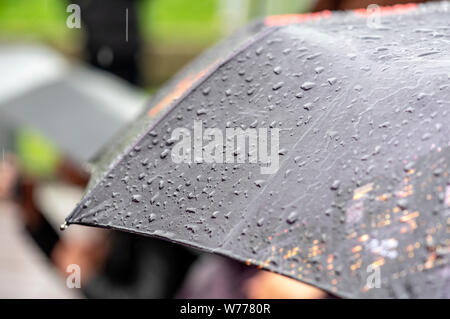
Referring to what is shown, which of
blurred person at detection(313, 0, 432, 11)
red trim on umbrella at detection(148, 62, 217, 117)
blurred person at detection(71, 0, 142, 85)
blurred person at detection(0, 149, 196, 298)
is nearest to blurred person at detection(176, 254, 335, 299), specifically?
red trim on umbrella at detection(148, 62, 217, 117)

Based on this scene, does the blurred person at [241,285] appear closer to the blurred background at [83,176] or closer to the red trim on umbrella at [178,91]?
the blurred background at [83,176]

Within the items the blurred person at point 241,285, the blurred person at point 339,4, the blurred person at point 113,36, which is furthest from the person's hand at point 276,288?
the blurred person at point 113,36

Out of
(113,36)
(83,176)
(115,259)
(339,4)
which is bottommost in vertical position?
(115,259)

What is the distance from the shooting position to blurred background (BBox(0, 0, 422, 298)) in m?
2.53

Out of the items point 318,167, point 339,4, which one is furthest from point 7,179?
point 318,167

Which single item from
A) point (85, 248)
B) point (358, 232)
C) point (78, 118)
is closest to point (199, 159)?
point (358, 232)

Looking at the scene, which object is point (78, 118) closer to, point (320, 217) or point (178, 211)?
point (178, 211)

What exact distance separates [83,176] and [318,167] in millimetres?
2521

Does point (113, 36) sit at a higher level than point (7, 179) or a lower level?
higher

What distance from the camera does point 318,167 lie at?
1196 millimetres

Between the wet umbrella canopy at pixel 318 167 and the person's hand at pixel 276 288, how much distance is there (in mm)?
523

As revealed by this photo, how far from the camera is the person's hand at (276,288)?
171 centimetres

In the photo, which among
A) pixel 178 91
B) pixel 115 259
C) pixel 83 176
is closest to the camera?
pixel 178 91

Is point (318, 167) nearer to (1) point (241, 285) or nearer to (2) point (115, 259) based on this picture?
(1) point (241, 285)
